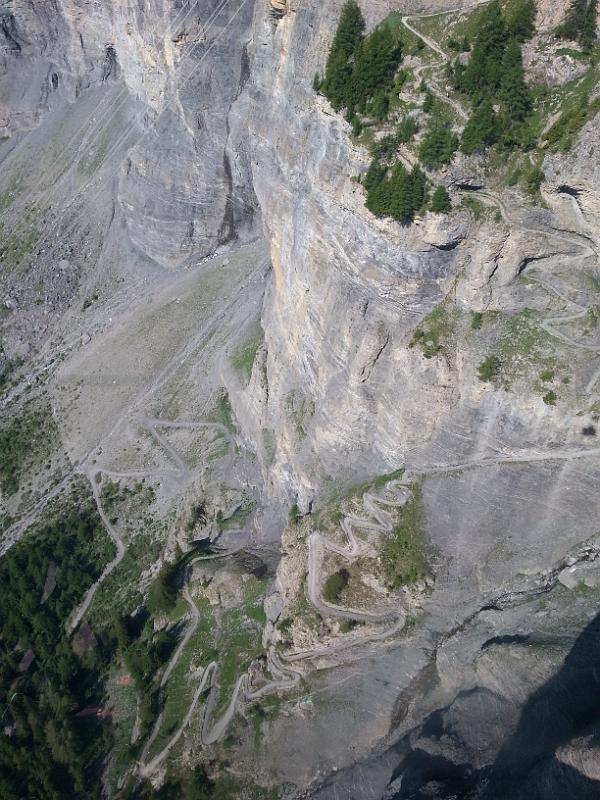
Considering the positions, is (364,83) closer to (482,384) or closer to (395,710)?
(482,384)

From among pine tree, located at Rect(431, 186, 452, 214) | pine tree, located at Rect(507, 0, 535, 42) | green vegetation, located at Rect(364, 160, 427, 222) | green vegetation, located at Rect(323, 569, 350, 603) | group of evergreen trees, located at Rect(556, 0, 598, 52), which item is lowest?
green vegetation, located at Rect(323, 569, 350, 603)

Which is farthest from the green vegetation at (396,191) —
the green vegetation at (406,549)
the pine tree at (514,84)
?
the green vegetation at (406,549)

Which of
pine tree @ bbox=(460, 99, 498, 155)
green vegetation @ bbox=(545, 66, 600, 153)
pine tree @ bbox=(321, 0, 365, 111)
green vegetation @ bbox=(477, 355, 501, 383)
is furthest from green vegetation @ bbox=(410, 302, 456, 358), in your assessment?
pine tree @ bbox=(321, 0, 365, 111)

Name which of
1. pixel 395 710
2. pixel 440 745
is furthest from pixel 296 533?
pixel 440 745

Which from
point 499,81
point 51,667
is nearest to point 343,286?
point 499,81

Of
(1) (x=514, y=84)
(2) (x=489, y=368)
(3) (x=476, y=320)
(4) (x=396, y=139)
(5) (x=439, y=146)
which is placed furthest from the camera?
(3) (x=476, y=320)

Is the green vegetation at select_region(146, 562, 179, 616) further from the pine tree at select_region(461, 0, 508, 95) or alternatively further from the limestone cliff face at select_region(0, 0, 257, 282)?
the pine tree at select_region(461, 0, 508, 95)

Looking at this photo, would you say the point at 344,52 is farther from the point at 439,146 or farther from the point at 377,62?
the point at 439,146
